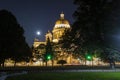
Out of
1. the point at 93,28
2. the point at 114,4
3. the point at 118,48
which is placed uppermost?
the point at 114,4

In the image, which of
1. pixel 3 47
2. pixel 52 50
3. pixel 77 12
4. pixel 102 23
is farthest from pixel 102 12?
pixel 52 50

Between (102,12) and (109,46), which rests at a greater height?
(102,12)

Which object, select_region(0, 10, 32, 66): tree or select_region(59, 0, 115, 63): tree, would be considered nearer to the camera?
select_region(59, 0, 115, 63): tree

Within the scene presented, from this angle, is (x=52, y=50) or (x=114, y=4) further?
(x=52, y=50)

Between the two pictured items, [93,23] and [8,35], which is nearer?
[93,23]

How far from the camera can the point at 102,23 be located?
3825 cm

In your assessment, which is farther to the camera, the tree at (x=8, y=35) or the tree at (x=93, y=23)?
the tree at (x=8, y=35)

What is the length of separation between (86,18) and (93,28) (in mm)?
1771

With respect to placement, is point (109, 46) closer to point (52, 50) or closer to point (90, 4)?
point (90, 4)

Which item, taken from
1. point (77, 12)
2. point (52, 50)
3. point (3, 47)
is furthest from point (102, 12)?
point (52, 50)

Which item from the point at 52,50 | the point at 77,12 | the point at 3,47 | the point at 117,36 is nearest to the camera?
the point at 117,36

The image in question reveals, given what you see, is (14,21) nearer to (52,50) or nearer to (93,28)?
(93,28)

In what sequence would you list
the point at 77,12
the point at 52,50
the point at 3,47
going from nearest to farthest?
1. the point at 77,12
2. the point at 3,47
3. the point at 52,50

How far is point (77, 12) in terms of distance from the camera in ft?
135
